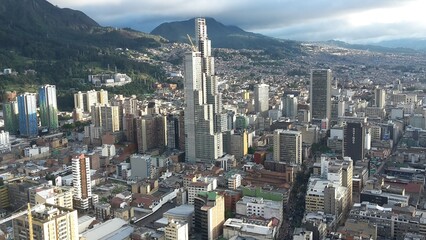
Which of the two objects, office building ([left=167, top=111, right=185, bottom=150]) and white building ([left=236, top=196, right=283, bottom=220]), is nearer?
white building ([left=236, top=196, right=283, bottom=220])

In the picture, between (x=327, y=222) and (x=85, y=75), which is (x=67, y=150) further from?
(x=85, y=75)

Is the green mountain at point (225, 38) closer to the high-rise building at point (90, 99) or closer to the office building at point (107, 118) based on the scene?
the high-rise building at point (90, 99)

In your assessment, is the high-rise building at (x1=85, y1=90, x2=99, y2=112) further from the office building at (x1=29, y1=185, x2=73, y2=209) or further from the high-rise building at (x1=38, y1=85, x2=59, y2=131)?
the office building at (x1=29, y1=185, x2=73, y2=209)

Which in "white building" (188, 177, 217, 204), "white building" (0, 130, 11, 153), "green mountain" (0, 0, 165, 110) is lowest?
"white building" (188, 177, 217, 204)

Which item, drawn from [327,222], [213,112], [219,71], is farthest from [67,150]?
[219,71]

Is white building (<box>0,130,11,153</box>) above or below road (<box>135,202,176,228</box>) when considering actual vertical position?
above

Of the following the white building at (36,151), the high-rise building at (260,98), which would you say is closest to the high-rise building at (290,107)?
the high-rise building at (260,98)

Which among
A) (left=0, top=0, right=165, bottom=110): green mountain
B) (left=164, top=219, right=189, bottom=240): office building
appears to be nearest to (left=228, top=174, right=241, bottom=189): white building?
(left=164, top=219, right=189, bottom=240): office building

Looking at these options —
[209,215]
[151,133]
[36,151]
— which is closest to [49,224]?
[209,215]
